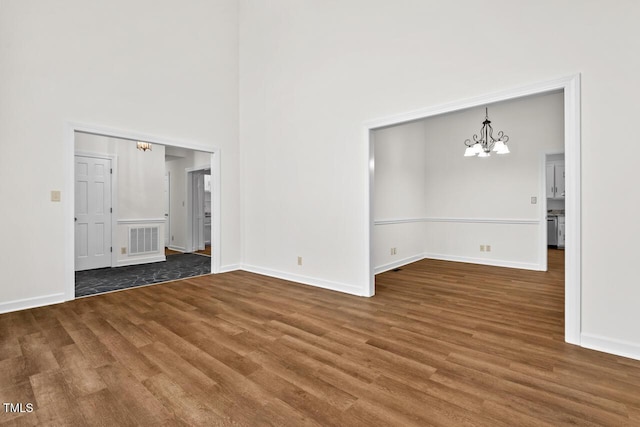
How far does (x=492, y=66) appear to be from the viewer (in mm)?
2777

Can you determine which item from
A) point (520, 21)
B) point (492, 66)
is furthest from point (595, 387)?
point (520, 21)

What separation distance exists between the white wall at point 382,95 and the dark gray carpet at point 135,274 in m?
1.21

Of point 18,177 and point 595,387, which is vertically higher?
point 18,177

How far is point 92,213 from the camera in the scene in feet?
18.0

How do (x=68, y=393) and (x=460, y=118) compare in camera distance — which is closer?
(x=68, y=393)

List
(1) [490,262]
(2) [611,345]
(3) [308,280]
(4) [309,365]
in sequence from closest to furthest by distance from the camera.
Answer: (4) [309,365] → (2) [611,345] → (3) [308,280] → (1) [490,262]

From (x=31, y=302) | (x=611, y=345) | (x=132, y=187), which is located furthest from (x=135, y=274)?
(x=611, y=345)

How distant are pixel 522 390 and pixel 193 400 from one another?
6.14ft

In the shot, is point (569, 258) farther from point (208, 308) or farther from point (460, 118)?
point (460, 118)

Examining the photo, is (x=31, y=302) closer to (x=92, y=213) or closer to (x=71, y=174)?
(x=71, y=174)

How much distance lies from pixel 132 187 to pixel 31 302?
10.5 ft

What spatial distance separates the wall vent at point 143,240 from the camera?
5.99 meters

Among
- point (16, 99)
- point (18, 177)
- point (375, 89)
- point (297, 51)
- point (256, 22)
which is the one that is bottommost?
point (18, 177)

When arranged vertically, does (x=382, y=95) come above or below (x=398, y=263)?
above
